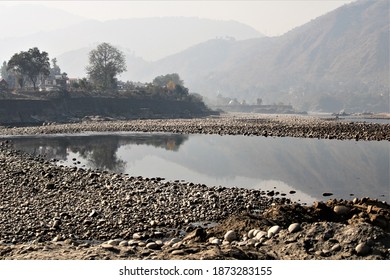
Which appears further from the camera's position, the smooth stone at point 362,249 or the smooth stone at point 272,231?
the smooth stone at point 272,231

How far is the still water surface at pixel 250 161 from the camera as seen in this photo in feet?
103

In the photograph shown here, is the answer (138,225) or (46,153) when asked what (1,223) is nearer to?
(138,225)

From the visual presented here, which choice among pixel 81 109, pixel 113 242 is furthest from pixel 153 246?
pixel 81 109

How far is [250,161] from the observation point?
4516 centimetres

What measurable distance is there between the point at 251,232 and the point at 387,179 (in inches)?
847

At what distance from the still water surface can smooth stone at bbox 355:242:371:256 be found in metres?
12.2

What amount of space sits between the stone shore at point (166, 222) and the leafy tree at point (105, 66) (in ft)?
432

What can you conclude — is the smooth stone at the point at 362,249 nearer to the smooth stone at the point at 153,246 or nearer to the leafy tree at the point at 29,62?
the smooth stone at the point at 153,246

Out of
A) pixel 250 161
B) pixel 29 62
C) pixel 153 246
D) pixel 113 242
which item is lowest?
pixel 250 161

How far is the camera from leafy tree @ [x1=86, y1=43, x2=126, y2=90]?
160 meters

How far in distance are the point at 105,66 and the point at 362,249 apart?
512 ft

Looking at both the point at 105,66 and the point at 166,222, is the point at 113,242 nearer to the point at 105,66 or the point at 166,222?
the point at 166,222

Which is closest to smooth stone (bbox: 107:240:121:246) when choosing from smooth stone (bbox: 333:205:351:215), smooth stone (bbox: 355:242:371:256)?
smooth stone (bbox: 355:242:371:256)

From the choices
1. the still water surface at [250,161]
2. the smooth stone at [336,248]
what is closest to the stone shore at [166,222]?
the smooth stone at [336,248]
